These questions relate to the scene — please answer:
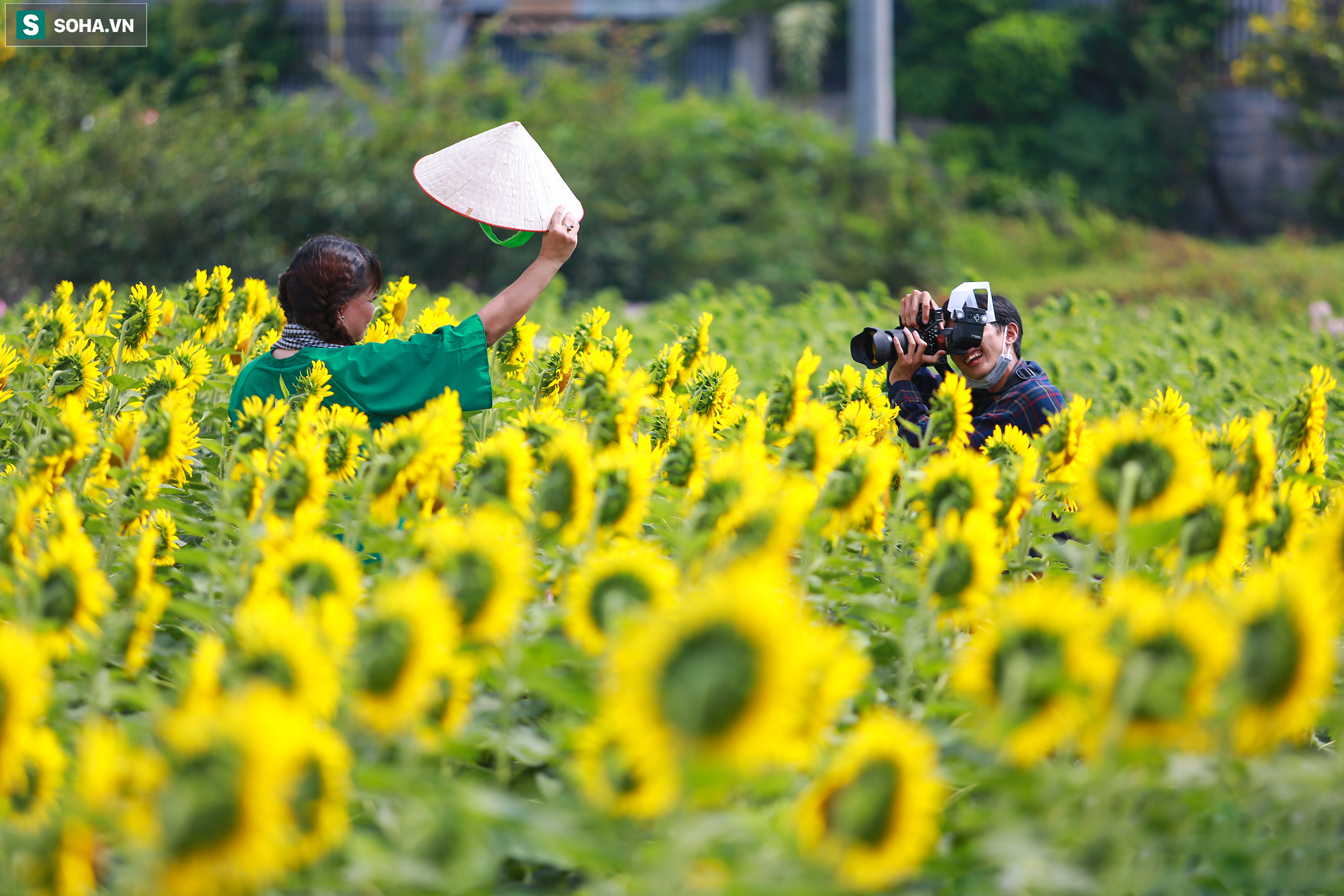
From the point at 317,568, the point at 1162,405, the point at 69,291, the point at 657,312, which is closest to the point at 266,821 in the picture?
the point at 317,568

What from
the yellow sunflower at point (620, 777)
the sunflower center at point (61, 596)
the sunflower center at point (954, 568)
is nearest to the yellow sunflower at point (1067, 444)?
the sunflower center at point (954, 568)

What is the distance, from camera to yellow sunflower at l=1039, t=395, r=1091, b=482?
6.42 ft

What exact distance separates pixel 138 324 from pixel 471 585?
1837 mm

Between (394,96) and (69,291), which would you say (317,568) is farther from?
(394,96)

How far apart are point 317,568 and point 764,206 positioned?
9.51m

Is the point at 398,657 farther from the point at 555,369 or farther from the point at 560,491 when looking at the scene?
the point at 555,369

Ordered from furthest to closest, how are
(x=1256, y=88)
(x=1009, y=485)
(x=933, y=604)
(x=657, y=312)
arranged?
(x=1256, y=88) → (x=657, y=312) → (x=1009, y=485) → (x=933, y=604)

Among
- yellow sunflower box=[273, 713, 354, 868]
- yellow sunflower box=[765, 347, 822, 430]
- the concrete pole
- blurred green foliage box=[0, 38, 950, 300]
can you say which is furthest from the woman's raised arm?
the concrete pole

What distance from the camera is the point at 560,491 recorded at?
1.60m

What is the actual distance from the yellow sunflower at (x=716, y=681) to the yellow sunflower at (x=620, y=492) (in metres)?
0.59

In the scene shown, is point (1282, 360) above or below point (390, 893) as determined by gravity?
below

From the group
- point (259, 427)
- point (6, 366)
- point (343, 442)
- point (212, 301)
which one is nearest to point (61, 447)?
point (259, 427)

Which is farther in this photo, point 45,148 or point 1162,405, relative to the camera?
point 45,148

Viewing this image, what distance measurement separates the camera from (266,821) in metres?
1.01
